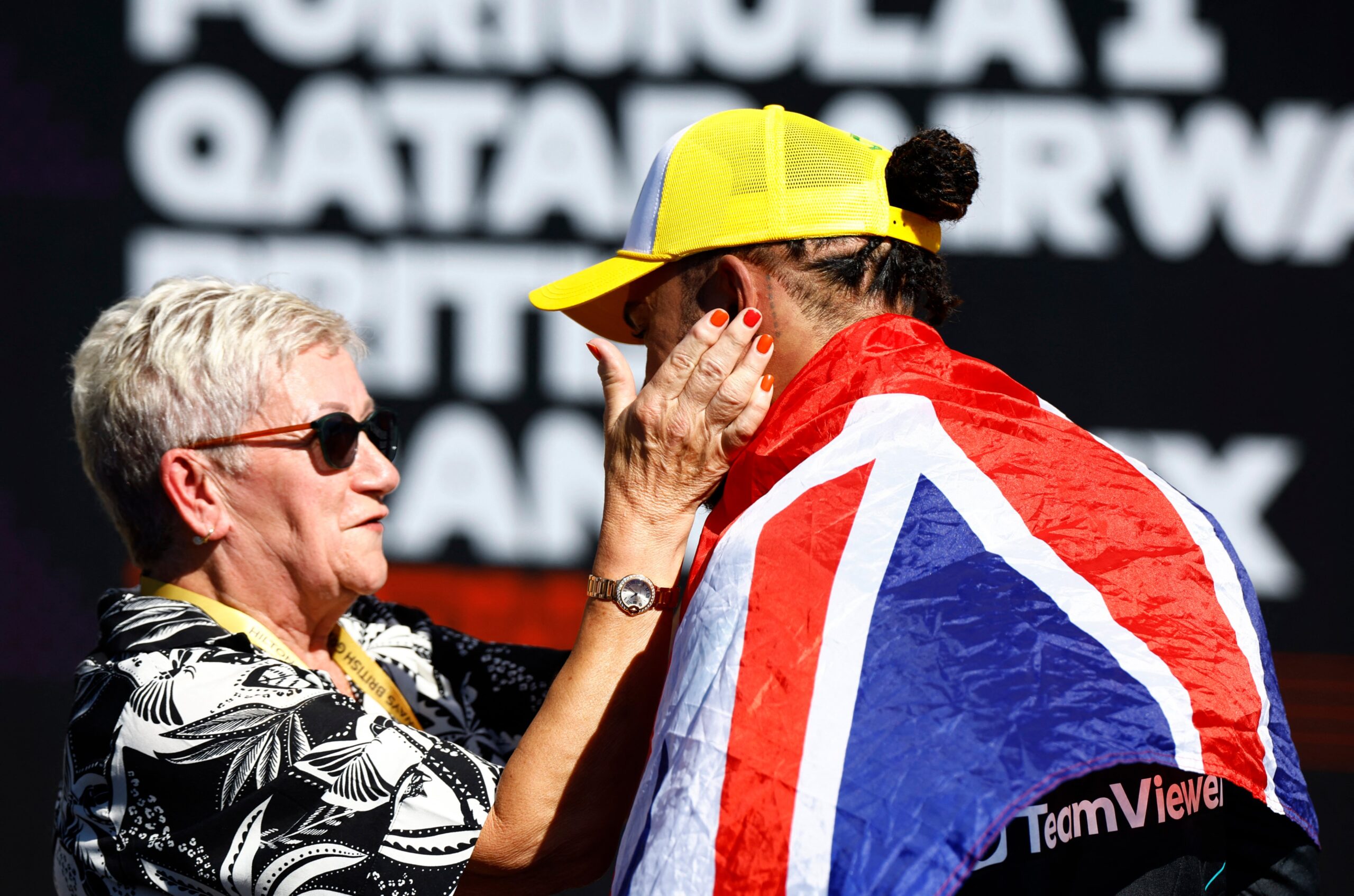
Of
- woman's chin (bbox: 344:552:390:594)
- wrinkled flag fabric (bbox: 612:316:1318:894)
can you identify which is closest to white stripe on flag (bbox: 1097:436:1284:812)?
wrinkled flag fabric (bbox: 612:316:1318:894)

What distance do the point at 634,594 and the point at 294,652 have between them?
0.79m

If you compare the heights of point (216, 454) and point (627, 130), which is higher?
point (627, 130)

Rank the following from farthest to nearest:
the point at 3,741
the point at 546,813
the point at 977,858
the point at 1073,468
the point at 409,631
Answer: the point at 3,741
the point at 409,631
the point at 546,813
the point at 1073,468
the point at 977,858

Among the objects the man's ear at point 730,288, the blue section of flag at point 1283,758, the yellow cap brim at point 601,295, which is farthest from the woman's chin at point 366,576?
the blue section of flag at point 1283,758

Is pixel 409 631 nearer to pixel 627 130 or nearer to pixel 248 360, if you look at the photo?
pixel 248 360

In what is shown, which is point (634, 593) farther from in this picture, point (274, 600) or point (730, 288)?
point (274, 600)

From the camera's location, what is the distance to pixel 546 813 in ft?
5.03

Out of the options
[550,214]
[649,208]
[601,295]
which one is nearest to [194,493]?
[601,295]

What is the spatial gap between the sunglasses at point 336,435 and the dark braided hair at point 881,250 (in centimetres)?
72

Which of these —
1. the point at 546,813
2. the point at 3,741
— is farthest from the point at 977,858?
the point at 3,741

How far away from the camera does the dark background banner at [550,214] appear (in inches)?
132

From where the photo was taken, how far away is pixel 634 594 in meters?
1.53

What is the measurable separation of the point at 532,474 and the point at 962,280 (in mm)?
1390

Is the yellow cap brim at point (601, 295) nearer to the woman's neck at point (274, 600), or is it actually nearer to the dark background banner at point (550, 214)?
the woman's neck at point (274, 600)
